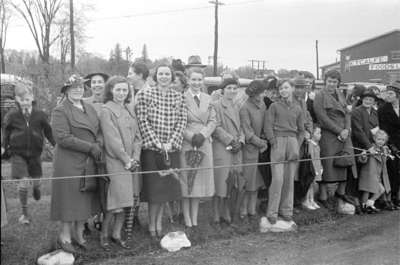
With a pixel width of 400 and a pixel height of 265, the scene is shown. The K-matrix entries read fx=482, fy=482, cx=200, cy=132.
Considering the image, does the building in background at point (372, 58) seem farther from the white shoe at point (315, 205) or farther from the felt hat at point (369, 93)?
the white shoe at point (315, 205)

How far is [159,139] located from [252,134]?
1366 mm

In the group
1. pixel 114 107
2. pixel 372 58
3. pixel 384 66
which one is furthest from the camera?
pixel 372 58

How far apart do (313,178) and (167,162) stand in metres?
2.56

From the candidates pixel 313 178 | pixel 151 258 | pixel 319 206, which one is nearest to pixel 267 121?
pixel 313 178

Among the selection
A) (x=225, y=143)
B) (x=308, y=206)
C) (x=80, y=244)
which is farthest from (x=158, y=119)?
(x=308, y=206)

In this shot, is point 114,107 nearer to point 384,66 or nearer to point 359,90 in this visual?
point 359,90

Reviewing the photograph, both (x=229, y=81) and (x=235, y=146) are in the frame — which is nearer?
(x=235, y=146)

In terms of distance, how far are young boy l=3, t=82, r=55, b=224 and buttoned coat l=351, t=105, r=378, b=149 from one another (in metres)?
4.61

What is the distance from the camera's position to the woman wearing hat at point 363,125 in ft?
24.7

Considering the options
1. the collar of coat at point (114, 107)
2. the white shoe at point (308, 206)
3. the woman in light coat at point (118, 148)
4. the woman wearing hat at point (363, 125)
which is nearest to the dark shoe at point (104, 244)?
the woman in light coat at point (118, 148)

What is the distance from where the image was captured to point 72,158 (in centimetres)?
491

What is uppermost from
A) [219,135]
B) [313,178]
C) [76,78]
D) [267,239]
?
[76,78]

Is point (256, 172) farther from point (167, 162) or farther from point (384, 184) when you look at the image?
point (384, 184)

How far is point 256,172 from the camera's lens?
6500 millimetres
